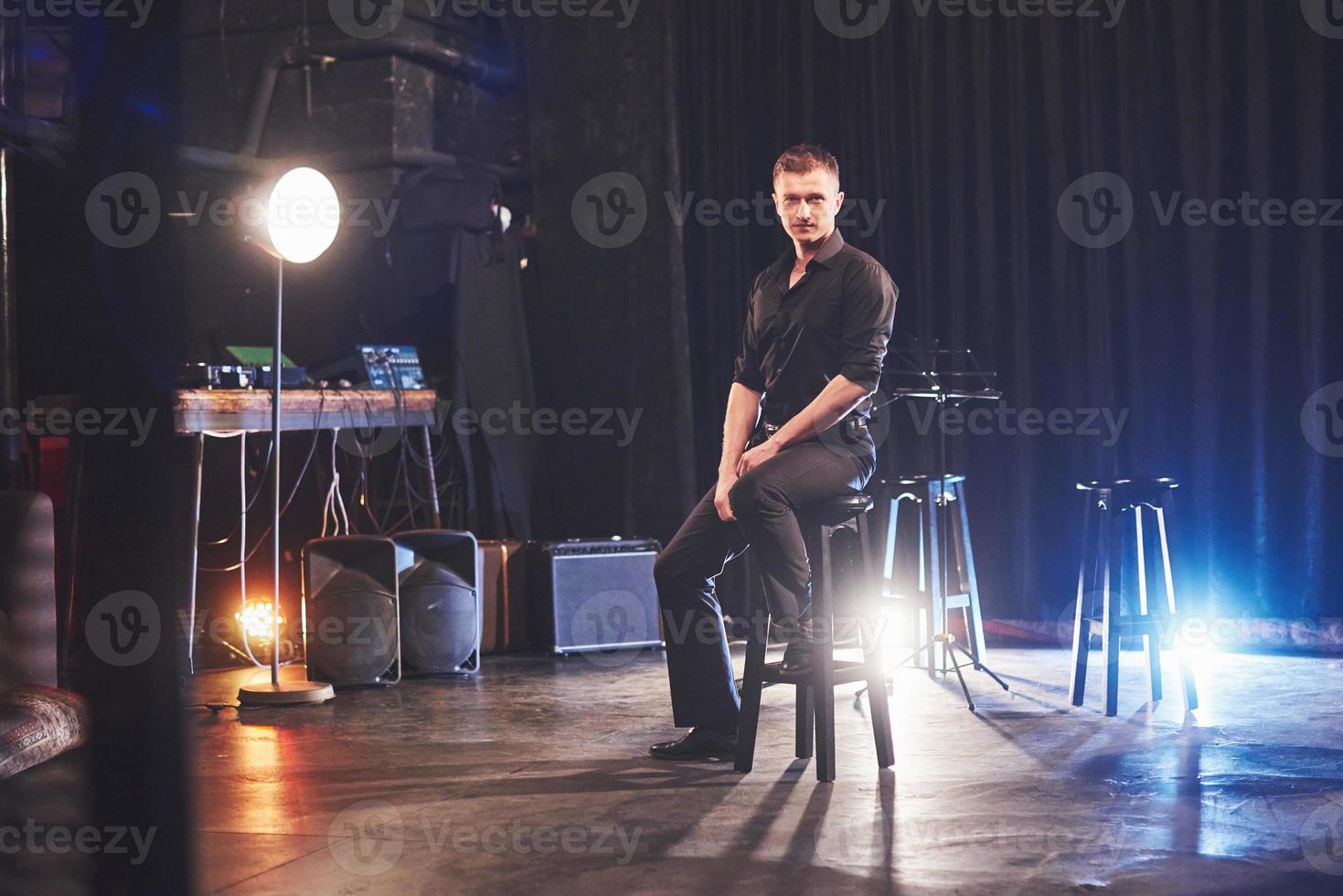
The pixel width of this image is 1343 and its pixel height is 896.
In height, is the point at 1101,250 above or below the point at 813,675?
above

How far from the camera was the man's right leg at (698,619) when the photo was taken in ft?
11.8

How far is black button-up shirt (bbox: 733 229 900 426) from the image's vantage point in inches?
137

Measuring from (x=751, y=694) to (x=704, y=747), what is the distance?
271 millimetres

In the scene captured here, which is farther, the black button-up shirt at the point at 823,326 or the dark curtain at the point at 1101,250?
the dark curtain at the point at 1101,250

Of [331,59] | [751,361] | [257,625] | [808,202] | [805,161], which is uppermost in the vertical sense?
[331,59]

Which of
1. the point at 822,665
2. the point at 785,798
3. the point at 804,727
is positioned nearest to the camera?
the point at 785,798

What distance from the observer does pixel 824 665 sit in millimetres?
3367

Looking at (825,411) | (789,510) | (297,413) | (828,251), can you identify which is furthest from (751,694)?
(297,413)

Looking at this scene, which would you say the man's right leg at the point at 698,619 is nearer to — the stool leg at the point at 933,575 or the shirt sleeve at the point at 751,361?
the shirt sleeve at the point at 751,361

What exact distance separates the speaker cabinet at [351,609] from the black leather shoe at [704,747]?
5.57ft

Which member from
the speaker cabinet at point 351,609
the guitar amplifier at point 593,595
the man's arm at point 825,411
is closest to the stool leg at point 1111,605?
the man's arm at point 825,411

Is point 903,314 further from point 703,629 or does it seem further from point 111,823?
point 111,823

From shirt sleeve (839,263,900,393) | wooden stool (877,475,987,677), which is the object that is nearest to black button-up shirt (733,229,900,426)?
shirt sleeve (839,263,900,393)

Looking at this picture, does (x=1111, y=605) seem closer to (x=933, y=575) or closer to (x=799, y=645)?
(x=933, y=575)
